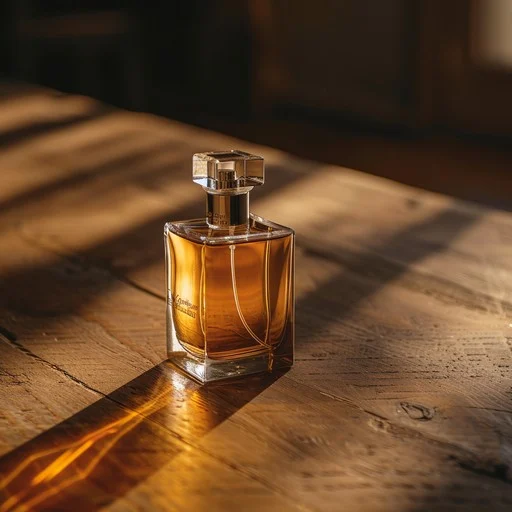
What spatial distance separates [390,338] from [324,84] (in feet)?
10.1

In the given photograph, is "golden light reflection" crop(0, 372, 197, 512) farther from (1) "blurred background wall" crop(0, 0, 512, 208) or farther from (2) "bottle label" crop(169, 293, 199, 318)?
(1) "blurred background wall" crop(0, 0, 512, 208)

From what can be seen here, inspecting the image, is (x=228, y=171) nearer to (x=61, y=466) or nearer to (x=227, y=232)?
(x=227, y=232)

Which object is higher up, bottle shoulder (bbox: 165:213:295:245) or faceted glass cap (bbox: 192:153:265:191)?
faceted glass cap (bbox: 192:153:265:191)

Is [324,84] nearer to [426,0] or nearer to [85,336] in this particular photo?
[426,0]

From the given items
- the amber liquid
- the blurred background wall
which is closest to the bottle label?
the amber liquid

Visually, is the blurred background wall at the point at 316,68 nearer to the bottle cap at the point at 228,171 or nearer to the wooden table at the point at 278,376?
the wooden table at the point at 278,376

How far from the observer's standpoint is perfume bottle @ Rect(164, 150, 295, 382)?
58cm

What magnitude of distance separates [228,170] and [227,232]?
0.06 metres

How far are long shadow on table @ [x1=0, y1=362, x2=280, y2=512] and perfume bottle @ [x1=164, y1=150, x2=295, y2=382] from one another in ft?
0.05

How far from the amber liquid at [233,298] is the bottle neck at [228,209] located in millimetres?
15

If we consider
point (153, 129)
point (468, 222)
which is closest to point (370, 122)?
point (153, 129)

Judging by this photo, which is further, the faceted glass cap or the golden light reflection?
the faceted glass cap

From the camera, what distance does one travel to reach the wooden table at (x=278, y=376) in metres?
0.46

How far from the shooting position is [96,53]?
3.64 metres
